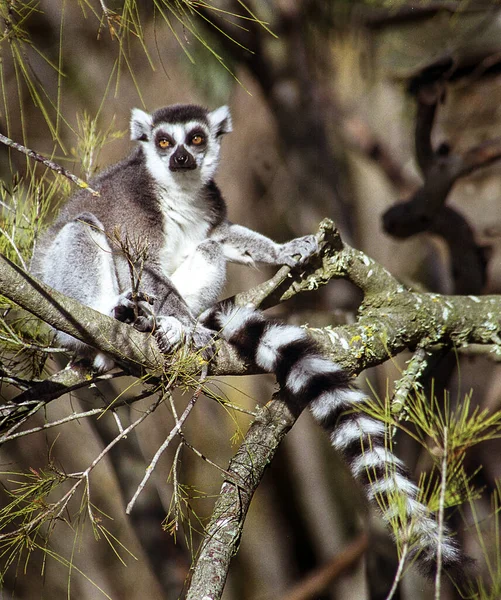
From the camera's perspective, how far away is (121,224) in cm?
342

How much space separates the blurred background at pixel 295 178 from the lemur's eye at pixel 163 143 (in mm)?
2319

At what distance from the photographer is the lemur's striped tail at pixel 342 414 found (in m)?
1.84

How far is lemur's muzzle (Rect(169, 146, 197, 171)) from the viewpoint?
361 cm

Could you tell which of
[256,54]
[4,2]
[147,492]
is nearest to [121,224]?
[4,2]

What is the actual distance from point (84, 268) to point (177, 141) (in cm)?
106

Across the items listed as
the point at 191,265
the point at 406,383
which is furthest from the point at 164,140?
the point at 406,383

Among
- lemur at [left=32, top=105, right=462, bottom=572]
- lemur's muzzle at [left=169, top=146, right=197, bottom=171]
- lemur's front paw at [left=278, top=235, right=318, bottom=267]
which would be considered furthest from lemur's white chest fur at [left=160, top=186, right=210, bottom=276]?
lemur's front paw at [left=278, top=235, right=318, bottom=267]

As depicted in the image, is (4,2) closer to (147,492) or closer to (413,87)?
(147,492)

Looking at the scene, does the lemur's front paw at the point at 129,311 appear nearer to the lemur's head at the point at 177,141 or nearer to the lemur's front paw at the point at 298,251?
the lemur's front paw at the point at 298,251

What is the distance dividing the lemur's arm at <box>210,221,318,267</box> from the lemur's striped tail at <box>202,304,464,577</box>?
0.51 m

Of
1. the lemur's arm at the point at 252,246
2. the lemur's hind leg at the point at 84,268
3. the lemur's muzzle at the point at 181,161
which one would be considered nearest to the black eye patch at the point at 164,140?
the lemur's muzzle at the point at 181,161

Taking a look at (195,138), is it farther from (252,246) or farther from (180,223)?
(252,246)

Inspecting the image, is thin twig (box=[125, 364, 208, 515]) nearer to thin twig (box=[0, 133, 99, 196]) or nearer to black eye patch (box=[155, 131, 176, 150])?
thin twig (box=[0, 133, 99, 196])

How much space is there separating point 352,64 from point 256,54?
2223 mm
